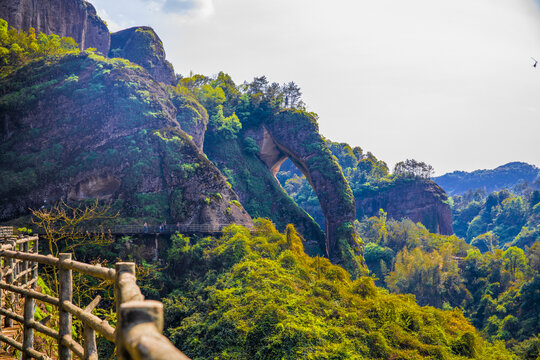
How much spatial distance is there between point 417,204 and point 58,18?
54.7m

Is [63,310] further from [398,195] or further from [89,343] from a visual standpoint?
[398,195]

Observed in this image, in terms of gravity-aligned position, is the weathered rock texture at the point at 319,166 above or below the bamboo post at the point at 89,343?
above

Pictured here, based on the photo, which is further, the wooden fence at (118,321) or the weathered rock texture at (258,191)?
the weathered rock texture at (258,191)

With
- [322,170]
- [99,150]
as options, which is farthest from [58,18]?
[322,170]

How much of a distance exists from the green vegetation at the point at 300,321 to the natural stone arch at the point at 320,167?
17.7 m

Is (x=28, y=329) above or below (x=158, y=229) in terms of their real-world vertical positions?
below

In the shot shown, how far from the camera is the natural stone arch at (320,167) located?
35.5 m

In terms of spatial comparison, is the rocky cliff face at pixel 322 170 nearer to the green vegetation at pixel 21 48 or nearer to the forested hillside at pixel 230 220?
the forested hillside at pixel 230 220

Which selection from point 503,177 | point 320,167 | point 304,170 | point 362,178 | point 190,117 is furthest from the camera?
point 503,177

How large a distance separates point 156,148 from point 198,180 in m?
4.18

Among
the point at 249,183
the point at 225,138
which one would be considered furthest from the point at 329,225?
the point at 225,138

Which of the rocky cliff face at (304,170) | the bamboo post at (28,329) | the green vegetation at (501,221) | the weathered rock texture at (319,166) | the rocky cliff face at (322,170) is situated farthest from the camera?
the green vegetation at (501,221)

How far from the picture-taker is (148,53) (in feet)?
154

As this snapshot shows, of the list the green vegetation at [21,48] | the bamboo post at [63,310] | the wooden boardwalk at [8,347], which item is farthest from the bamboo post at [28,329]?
the green vegetation at [21,48]
